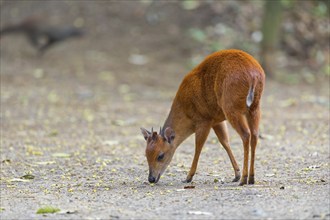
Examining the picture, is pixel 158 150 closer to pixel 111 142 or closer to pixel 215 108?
pixel 215 108

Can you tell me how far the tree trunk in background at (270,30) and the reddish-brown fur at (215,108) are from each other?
24.7 ft

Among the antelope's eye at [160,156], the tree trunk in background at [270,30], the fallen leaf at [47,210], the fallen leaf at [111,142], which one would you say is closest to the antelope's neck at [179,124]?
the antelope's eye at [160,156]

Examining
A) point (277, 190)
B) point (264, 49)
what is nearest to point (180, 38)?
point (264, 49)

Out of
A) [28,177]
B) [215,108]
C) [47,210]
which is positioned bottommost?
[47,210]

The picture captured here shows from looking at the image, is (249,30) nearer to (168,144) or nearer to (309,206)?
(168,144)

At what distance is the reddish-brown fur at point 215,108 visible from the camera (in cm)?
629

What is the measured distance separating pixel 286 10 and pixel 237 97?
1131cm

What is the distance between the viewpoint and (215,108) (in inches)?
267

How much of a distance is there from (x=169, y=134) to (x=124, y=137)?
10.4 ft

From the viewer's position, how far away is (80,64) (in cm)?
1555

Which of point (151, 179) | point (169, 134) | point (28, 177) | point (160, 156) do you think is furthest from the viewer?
point (28, 177)

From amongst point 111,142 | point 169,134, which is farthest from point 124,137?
point 169,134

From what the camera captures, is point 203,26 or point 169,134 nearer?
point 169,134

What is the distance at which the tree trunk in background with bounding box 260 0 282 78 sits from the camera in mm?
14477
